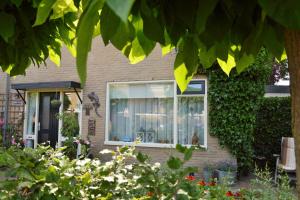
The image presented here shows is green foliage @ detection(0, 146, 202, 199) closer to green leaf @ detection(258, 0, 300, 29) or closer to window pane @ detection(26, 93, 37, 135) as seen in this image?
green leaf @ detection(258, 0, 300, 29)

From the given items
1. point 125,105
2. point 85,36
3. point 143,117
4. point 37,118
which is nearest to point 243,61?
point 85,36

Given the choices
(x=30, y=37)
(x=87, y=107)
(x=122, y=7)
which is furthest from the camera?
(x=87, y=107)

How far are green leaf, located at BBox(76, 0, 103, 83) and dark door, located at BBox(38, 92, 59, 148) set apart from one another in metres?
11.2

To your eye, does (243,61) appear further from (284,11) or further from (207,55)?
(284,11)

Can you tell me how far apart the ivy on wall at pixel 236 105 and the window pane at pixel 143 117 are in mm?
1286

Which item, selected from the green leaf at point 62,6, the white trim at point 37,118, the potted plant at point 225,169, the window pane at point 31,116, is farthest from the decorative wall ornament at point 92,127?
the green leaf at point 62,6

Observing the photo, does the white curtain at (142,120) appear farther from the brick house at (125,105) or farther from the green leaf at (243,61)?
the green leaf at (243,61)

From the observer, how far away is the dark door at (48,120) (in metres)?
11.4

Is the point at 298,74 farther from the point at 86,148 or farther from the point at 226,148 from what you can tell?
the point at 86,148

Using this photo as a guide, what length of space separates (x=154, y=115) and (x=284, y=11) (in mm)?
9201

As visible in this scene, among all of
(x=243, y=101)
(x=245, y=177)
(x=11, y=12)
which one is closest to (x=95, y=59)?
(x=243, y=101)

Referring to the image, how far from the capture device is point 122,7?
15.6 inches

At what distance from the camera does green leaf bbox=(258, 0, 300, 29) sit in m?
0.66

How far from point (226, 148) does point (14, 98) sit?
7.44 m
